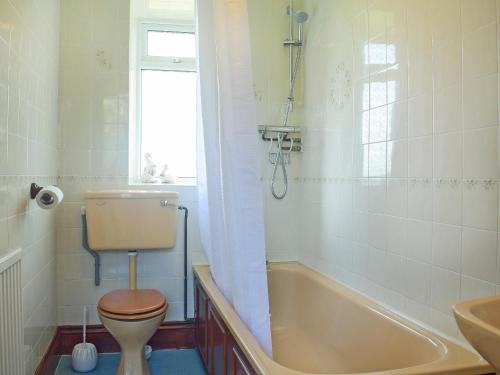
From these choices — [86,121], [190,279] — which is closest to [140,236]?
[190,279]

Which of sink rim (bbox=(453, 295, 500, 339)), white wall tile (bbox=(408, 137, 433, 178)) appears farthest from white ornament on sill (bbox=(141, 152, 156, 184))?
sink rim (bbox=(453, 295, 500, 339))

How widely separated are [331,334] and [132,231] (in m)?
1.26

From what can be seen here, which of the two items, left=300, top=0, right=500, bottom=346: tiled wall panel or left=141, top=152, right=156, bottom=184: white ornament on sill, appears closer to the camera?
left=300, top=0, right=500, bottom=346: tiled wall panel

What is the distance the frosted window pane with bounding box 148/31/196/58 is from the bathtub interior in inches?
64.2

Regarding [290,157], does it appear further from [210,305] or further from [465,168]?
[465,168]

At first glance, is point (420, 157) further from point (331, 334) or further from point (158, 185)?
point (158, 185)


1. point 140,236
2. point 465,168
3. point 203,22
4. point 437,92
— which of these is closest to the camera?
point 465,168

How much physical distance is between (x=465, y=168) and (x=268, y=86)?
166 cm

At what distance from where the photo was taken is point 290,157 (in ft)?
9.25

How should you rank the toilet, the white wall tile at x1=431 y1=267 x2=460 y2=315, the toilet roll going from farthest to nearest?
the toilet → the toilet roll → the white wall tile at x1=431 y1=267 x2=460 y2=315

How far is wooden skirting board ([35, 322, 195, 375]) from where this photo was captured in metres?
2.50

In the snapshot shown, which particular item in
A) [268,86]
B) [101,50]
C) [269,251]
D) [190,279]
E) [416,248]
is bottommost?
[190,279]

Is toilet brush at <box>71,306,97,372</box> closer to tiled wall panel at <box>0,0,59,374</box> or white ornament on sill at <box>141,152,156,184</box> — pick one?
tiled wall panel at <box>0,0,59,374</box>

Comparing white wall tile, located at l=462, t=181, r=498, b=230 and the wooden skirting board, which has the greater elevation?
white wall tile, located at l=462, t=181, r=498, b=230
